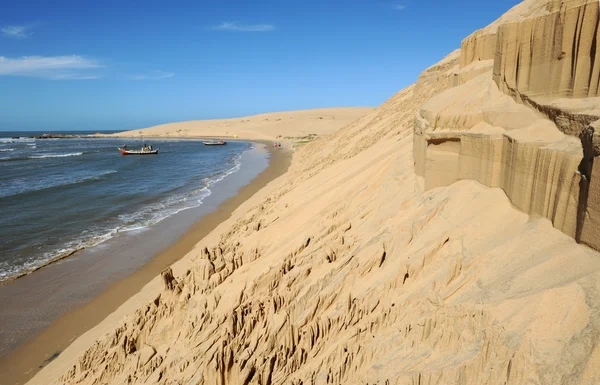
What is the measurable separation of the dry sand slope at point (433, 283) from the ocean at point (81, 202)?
8544 mm

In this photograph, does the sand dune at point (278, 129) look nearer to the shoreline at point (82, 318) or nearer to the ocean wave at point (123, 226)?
the ocean wave at point (123, 226)

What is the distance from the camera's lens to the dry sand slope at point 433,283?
386 centimetres

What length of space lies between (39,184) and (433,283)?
32.1 m

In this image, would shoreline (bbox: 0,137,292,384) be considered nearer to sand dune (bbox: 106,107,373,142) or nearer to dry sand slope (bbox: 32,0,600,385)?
dry sand slope (bbox: 32,0,600,385)

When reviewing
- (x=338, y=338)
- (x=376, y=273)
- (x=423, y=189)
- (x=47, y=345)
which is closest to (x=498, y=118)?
(x=423, y=189)

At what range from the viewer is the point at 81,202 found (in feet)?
75.0

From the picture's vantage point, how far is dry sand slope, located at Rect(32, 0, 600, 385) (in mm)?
3861

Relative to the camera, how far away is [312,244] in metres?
8.20

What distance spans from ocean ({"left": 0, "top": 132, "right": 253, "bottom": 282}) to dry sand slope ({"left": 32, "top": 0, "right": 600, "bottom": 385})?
28.0 ft

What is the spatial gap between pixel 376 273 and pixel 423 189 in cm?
221

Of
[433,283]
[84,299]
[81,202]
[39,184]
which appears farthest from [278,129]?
[433,283]

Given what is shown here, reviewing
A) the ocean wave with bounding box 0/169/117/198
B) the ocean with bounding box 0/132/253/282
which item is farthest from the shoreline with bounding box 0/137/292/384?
the ocean wave with bounding box 0/169/117/198

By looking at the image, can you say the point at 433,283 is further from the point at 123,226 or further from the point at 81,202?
the point at 81,202

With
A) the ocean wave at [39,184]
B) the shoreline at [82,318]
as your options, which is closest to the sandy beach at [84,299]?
the shoreline at [82,318]
